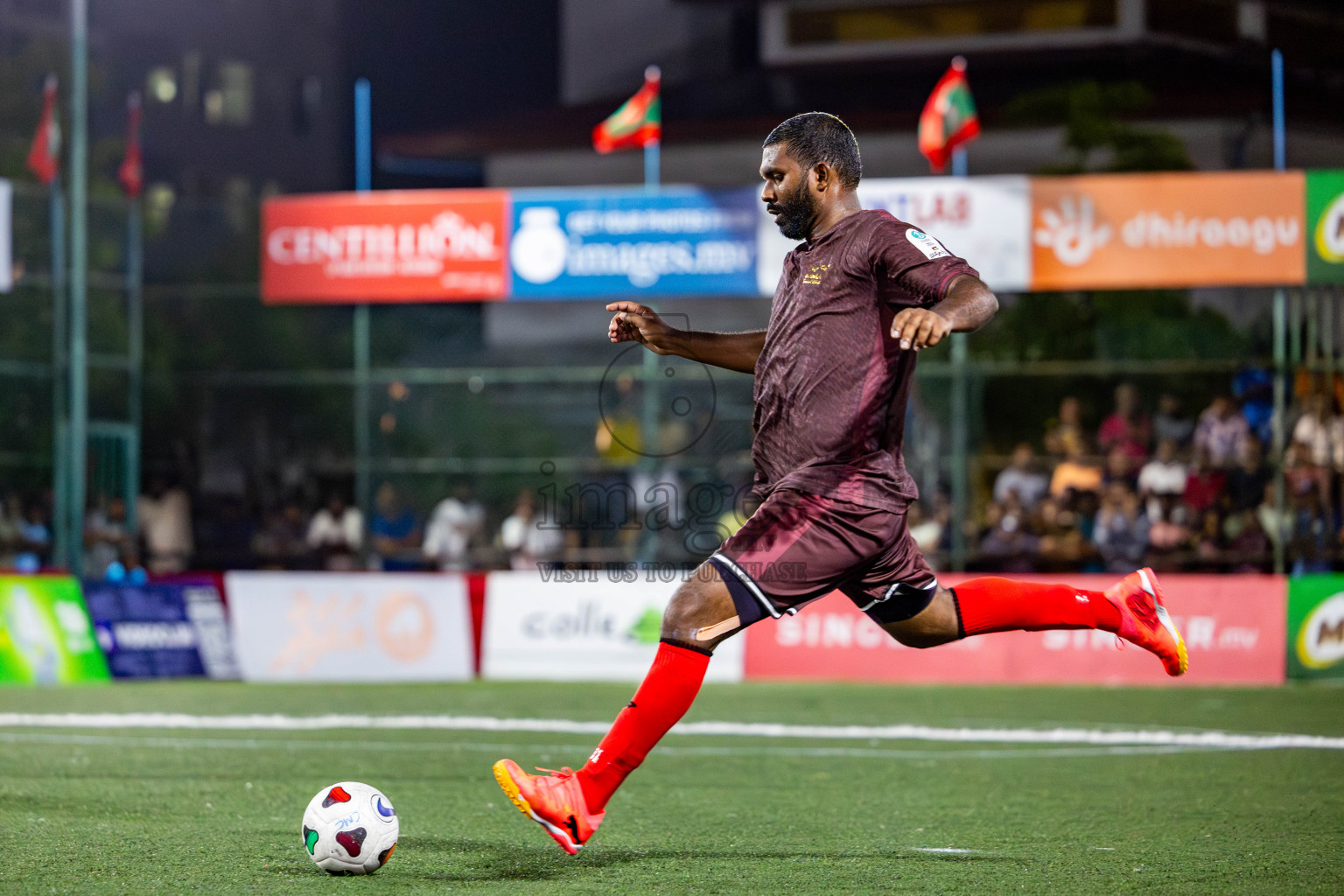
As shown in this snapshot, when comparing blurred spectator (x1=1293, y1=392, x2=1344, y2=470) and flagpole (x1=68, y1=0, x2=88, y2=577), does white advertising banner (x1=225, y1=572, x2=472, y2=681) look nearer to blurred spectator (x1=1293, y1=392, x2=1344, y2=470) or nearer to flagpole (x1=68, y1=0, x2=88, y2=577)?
flagpole (x1=68, y1=0, x2=88, y2=577)

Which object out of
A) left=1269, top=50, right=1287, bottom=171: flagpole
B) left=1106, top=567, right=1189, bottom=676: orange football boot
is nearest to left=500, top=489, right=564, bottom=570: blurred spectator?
left=1269, top=50, right=1287, bottom=171: flagpole

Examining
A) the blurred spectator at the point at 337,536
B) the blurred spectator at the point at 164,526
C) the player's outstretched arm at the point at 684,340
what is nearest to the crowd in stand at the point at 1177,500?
the blurred spectator at the point at 337,536

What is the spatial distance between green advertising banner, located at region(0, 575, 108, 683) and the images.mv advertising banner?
186 inches

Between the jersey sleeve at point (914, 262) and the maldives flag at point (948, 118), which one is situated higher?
the maldives flag at point (948, 118)

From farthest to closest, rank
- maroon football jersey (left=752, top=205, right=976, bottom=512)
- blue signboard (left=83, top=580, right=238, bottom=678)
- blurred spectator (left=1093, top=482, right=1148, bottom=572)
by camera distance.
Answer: blurred spectator (left=1093, top=482, right=1148, bottom=572)
blue signboard (left=83, top=580, right=238, bottom=678)
maroon football jersey (left=752, top=205, right=976, bottom=512)

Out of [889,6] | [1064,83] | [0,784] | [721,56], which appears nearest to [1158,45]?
[1064,83]

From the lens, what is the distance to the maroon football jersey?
16.9 feet

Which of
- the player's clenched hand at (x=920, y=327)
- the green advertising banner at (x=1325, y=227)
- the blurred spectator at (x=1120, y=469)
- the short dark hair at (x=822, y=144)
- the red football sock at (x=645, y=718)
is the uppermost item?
the green advertising banner at (x=1325, y=227)

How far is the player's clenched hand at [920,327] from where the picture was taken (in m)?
4.57

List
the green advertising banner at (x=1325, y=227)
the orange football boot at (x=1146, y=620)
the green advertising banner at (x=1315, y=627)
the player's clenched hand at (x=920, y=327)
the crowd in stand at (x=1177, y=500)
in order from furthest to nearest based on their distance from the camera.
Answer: the crowd in stand at (x=1177, y=500) → the green advertising banner at (x=1325, y=227) → the green advertising banner at (x=1315, y=627) → the orange football boot at (x=1146, y=620) → the player's clenched hand at (x=920, y=327)

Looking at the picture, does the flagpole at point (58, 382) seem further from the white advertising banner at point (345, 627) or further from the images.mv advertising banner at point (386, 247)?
the white advertising banner at point (345, 627)

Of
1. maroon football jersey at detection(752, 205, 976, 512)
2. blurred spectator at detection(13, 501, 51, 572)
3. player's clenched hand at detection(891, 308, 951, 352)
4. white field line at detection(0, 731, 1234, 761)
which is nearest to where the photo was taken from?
player's clenched hand at detection(891, 308, 951, 352)

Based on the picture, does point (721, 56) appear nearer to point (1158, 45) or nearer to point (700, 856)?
point (1158, 45)

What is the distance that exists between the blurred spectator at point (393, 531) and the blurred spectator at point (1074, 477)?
283 inches
